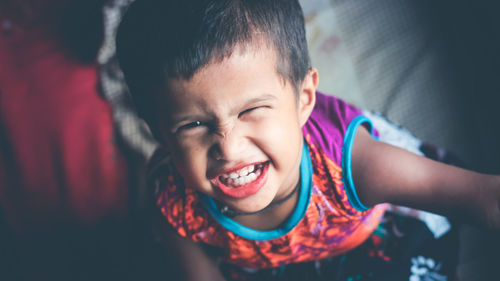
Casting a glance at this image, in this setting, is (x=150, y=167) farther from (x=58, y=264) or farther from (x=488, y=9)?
(x=488, y=9)

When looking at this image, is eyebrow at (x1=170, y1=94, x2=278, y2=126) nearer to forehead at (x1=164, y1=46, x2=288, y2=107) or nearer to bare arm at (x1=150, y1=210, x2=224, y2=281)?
forehead at (x1=164, y1=46, x2=288, y2=107)

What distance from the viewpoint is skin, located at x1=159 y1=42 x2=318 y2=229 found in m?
0.44

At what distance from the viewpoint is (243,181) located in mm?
530

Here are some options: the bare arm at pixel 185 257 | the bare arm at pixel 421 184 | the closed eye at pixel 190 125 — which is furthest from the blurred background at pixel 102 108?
the closed eye at pixel 190 125

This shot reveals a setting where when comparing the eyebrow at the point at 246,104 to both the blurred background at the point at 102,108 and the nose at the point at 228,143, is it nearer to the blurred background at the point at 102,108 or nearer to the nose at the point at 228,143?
the nose at the point at 228,143

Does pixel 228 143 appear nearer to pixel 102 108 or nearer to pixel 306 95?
pixel 306 95

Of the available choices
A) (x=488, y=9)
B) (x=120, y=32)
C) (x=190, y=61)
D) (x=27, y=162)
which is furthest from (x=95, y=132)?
(x=488, y=9)

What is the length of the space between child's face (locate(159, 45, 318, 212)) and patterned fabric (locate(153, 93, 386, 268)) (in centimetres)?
8

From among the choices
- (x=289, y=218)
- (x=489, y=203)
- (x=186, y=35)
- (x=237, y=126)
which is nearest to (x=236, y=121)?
(x=237, y=126)

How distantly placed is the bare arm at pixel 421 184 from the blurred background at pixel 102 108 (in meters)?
0.40

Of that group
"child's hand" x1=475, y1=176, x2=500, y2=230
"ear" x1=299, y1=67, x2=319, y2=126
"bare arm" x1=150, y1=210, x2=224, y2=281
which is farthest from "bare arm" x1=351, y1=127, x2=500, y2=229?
"bare arm" x1=150, y1=210, x2=224, y2=281

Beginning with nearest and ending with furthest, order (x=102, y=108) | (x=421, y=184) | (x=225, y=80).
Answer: (x=225, y=80), (x=421, y=184), (x=102, y=108)

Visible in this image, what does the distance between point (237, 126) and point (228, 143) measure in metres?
0.02

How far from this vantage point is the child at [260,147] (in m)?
0.45
